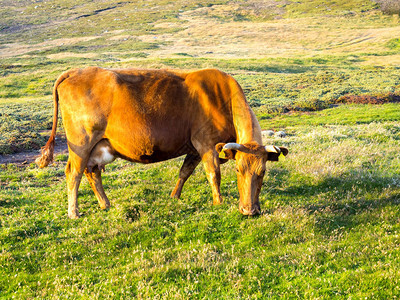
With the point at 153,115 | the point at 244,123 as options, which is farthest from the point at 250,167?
the point at 153,115

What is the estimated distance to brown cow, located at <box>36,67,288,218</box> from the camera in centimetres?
904

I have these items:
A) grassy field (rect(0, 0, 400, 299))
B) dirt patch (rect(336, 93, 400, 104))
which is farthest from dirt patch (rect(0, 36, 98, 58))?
grassy field (rect(0, 0, 400, 299))

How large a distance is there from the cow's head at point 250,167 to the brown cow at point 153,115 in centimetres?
93

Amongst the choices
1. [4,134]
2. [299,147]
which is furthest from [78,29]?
[299,147]

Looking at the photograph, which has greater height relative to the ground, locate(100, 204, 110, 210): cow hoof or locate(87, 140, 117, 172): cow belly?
locate(87, 140, 117, 172): cow belly

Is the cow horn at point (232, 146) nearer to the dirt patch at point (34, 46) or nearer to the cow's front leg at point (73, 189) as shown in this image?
the cow's front leg at point (73, 189)

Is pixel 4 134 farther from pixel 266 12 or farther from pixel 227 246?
pixel 266 12

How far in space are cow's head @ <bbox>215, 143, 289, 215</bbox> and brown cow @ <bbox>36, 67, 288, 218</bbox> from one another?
93cm

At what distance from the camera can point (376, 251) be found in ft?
22.1

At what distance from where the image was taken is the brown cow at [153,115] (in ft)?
29.7

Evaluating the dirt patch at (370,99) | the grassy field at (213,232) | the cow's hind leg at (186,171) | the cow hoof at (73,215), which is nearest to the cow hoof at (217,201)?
the grassy field at (213,232)

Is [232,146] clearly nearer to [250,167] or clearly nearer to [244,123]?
[250,167]

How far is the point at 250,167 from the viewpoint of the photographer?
7.80 meters

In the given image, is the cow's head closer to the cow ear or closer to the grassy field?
the cow ear
